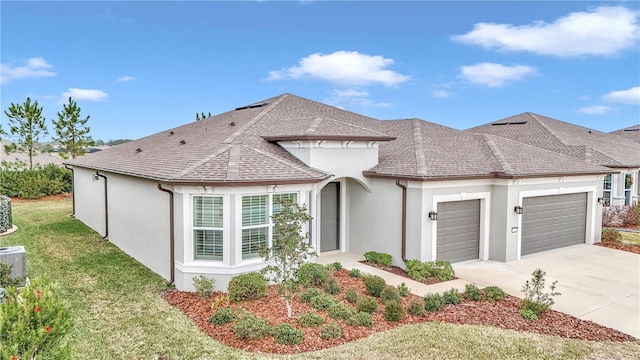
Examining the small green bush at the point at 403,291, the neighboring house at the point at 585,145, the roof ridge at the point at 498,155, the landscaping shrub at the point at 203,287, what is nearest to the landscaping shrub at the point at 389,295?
the small green bush at the point at 403,291

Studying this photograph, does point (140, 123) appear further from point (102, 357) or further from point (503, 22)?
point (102, 357)

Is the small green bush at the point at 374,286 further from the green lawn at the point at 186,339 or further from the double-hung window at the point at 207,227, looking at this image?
the double-hung window at the point at 207,227

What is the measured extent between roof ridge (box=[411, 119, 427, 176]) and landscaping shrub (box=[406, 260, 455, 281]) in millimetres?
2715

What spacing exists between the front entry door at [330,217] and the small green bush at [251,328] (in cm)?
713

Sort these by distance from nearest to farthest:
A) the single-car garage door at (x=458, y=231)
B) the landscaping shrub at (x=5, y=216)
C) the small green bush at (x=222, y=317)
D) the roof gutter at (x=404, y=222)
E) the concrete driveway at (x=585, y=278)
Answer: the small green bush at (x=222, y=317)
the concrete driveway at (x=585, y=278)
the roof gutter at (x=404, y=222)
the single-car garage door at (x=458, y=231)
the landscaping shrub at (x=5, y=216)

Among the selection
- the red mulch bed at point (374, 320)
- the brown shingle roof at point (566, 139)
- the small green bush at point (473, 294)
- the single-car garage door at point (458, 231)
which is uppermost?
the brown shingle roof at point (566, 139)

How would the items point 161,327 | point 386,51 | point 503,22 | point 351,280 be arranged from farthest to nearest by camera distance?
point 386,51, point 503,22, point 351,280, point 161,327

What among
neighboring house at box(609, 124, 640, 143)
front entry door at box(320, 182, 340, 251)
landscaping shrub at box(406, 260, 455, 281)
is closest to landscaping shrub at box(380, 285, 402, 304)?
landscaping shrub at box(406, 260, 455, 281)

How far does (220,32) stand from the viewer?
22.2 metres

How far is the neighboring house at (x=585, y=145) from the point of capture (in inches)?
869

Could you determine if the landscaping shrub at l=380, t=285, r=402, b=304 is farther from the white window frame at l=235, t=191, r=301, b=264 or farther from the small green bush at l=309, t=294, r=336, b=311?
the white window frame at l=235, t=191, r=301, b=264

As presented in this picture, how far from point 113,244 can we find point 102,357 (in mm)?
10253

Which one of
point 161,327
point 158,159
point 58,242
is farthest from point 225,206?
point 58,242

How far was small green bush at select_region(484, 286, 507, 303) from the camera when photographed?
1009cm
